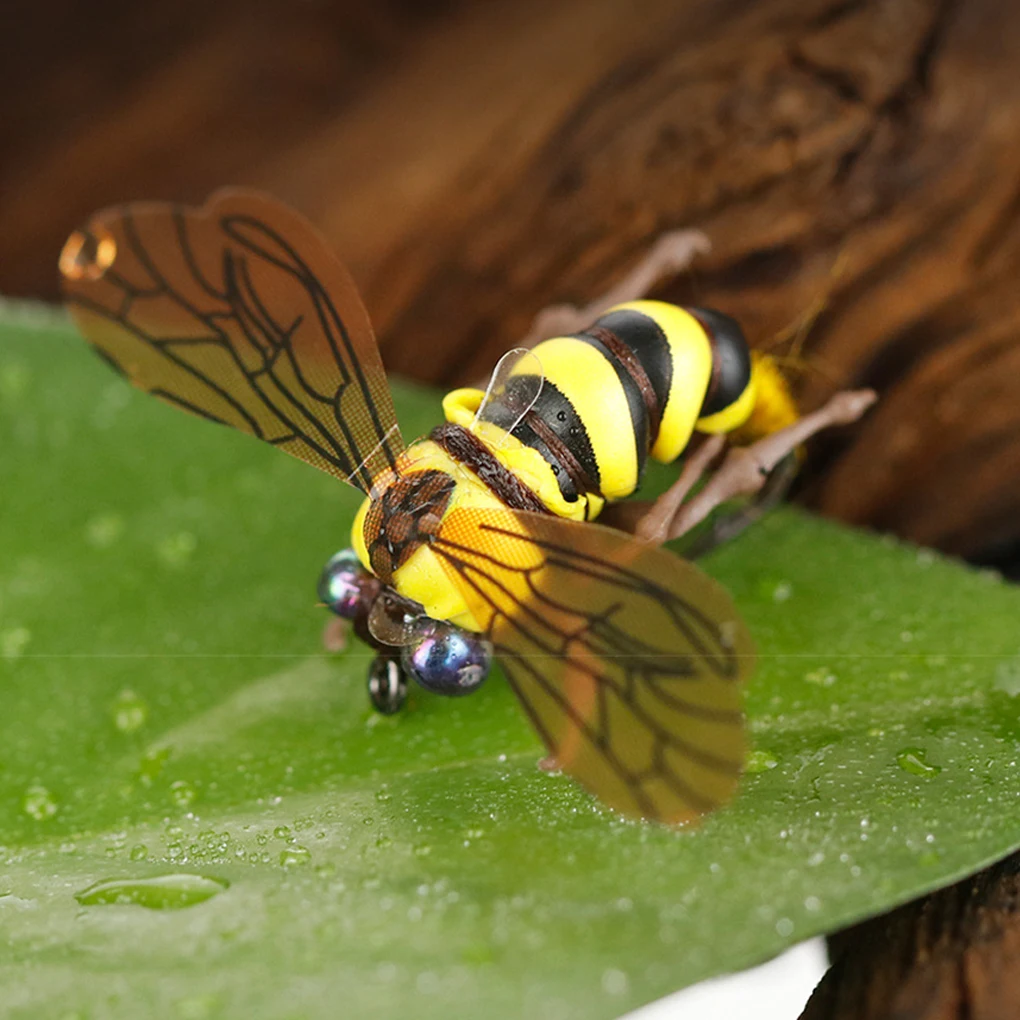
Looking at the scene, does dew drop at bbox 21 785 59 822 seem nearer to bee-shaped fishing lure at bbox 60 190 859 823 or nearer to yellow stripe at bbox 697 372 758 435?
bee-shaped fishing lure at bbox 60 190 859 823

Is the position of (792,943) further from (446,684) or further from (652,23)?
(652,23)

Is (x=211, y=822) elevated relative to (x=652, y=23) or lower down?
lower down

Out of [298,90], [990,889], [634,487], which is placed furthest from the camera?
[298,90]

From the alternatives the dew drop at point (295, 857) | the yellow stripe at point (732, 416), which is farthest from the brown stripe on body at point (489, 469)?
the dew drop at point (295, 857)

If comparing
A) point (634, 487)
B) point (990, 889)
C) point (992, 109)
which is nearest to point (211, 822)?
point (634, 487)

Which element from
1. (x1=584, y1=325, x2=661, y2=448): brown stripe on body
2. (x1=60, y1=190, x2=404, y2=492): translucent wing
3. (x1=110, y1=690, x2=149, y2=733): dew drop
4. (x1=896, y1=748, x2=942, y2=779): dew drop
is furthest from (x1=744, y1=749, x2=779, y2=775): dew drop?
(x1=110, y1=690, x2=149, y2=733): dew drop

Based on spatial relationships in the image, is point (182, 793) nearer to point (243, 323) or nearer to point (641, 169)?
point (243, 323)

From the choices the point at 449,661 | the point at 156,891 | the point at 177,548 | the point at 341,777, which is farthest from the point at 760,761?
the point at 177,548

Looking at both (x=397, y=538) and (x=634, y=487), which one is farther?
(x=634, y=487)
